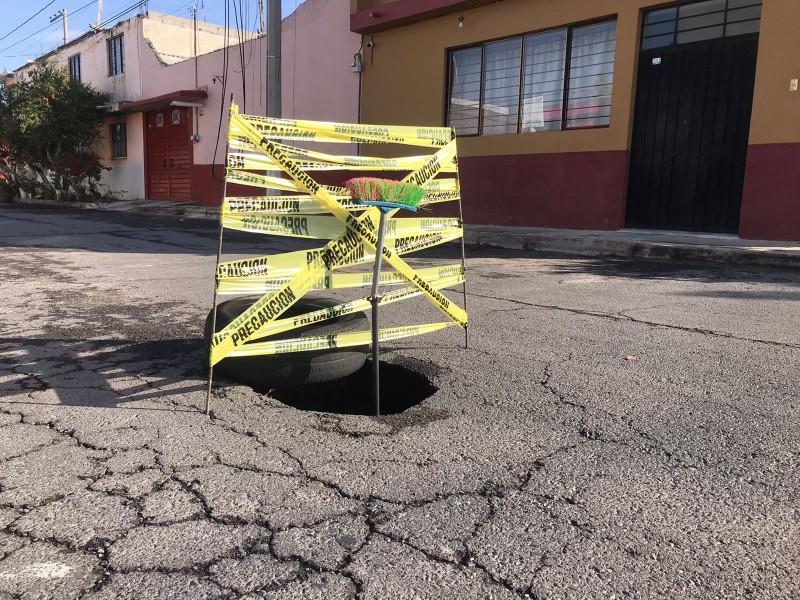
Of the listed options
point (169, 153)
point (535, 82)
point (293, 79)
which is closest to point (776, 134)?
point (535, 82)

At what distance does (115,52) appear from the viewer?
85.1 ft

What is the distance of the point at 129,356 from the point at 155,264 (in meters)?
4.66

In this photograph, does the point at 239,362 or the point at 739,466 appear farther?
the point at 239,362

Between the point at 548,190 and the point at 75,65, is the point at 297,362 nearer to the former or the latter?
the point at 548,190

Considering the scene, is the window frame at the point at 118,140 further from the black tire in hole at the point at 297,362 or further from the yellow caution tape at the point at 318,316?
the yellow caution tape at the point at 318,316

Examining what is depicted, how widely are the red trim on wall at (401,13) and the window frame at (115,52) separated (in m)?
14.5

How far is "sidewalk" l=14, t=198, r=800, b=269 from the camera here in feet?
27.0

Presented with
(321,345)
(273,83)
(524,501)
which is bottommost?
(524,501)

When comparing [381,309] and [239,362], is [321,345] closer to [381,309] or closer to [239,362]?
[239,362]

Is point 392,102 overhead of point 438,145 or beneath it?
overhead

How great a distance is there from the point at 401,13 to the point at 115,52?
56.7 ft

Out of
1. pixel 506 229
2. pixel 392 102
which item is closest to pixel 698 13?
pixel 506 229

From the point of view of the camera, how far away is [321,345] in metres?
3.48

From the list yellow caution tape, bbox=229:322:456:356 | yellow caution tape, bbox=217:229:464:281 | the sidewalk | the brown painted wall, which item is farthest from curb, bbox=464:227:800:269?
yellow caution tape, bbox=217:229:464:281
